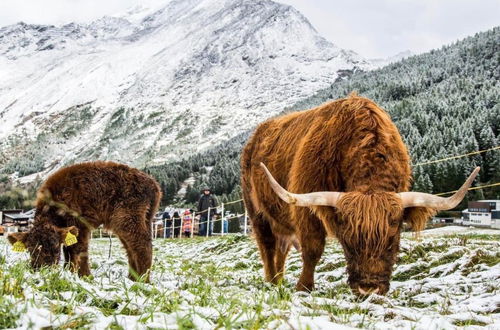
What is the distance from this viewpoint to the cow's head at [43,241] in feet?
18.7

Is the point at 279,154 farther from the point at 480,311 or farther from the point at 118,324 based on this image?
the point at 118,324

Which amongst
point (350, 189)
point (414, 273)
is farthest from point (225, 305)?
point (414, 273)

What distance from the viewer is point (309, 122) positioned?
5.29 meters

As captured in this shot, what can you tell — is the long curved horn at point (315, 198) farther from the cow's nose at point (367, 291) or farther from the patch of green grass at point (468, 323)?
the patch of green grass at point (468, 323)

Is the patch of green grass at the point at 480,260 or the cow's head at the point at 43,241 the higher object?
the cow's head at the point at 43,241

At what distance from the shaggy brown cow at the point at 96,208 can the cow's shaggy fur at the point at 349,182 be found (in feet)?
6.10

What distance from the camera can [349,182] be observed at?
4.19 meters

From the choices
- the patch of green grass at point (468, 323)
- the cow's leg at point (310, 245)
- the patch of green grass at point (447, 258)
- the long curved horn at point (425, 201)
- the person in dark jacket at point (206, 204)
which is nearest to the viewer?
the patch of green grass at point (468, 323)

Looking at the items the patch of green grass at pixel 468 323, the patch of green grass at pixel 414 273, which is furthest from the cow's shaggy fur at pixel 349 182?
the patch of green grass at pixel 414 273

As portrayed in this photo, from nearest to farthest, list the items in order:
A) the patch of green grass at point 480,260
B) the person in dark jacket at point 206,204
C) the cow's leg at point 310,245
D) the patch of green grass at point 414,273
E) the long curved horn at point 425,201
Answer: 1. the long curved horn at point 425,201
2. the cow's leg at point 310,245
3. the patch of green grass at point 480,260
4. the patch of green grass at point 414,273
5. the person in dark jacket at point 206,204

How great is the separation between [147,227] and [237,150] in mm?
111321

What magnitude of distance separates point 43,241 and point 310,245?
3465 mm

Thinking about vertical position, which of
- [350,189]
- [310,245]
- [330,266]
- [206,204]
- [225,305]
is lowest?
[330,266]

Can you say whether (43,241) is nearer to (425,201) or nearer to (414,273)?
(425,201)
